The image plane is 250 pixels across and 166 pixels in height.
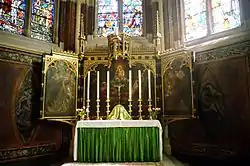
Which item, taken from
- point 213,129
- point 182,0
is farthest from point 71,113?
point 182,0

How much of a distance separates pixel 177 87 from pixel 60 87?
3.08 meters

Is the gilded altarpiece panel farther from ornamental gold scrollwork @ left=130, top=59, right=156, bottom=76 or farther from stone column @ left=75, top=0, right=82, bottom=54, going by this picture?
stone column @ left=75, top=0, right=82, bottom=54

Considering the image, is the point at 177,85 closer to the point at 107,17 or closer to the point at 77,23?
the point at 107,17

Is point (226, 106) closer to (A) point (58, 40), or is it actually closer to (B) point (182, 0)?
(B) point (182, 0)

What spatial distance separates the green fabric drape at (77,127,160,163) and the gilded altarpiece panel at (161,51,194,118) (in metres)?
1.36

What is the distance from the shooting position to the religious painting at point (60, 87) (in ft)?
20.5

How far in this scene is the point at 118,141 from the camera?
16.8 feet

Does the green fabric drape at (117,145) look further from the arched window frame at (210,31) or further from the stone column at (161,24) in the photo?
the stone column at (161,24)

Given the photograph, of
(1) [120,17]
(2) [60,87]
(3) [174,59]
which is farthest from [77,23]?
(3) [174,59]

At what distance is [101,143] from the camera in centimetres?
512

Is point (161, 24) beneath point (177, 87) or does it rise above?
above

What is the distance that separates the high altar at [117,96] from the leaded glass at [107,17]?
0.45 m

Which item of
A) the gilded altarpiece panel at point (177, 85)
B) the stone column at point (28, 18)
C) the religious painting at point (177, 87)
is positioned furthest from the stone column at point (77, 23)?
the religious painting at point (177, 87)

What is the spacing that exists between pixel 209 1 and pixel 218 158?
4.33 metres
